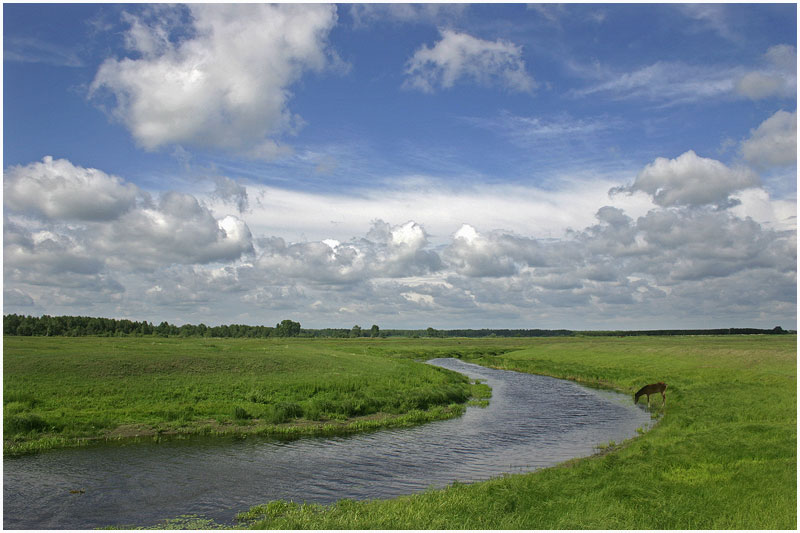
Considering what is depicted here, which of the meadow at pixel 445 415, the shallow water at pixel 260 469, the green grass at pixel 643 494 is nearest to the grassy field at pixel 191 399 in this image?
the meadow at pixel 445 415

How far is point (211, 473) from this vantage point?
974 inches

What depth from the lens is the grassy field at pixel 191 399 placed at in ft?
106

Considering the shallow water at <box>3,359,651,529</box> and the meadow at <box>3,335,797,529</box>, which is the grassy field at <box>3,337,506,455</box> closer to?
the meadow at <box>3,335,797,529</box>

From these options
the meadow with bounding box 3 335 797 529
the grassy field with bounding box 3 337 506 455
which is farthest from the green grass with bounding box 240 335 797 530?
the grassy field with bounding box 3 337 506 455

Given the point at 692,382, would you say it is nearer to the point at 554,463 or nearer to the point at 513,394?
the point at 513,394

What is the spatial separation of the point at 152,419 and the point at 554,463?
2632 centimetres

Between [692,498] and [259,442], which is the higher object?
[692,498]

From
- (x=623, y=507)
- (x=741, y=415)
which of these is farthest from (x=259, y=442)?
(x=741, y=415)

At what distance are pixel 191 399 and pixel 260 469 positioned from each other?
1706 cm

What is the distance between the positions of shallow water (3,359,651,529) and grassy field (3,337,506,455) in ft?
9.80

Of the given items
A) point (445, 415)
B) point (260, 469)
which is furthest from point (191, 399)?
point (445, 415)

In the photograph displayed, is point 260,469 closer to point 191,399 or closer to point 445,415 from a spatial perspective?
point 191,399

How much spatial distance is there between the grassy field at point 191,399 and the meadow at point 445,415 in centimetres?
16

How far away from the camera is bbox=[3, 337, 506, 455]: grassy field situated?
32312 mm
